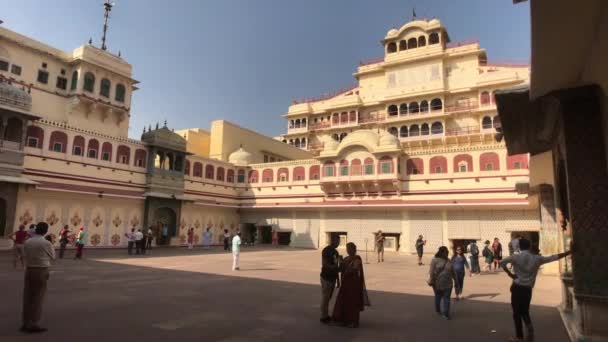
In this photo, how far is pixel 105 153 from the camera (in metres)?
25.3

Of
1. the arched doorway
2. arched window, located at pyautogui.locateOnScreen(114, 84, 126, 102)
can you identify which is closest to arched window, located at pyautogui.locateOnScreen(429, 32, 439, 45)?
arched window, located at pyautogui.locateOnScreen(114, 84, 126, 102)

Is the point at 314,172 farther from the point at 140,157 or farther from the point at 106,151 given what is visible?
the point at 106,151

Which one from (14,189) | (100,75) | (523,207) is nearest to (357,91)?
(523,207)

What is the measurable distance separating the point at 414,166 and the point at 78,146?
911 inches

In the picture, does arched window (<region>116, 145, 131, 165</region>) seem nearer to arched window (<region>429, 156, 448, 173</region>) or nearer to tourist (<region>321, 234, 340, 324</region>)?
arched window (<region>429, 156, 448, 173</region>)

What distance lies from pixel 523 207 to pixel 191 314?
78.0ft

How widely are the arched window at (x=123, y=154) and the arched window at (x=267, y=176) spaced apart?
12.1m

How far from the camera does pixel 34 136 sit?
2166cm

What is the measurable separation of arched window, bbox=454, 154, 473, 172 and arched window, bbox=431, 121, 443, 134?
386 inches

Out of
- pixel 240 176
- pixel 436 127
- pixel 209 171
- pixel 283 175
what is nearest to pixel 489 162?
pixel 436 127

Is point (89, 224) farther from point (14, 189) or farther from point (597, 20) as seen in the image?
point (597, 20)

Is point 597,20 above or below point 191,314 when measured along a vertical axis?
above

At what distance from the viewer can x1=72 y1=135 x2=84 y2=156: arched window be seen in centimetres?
2366

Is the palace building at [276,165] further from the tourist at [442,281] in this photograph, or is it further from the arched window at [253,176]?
the tourist at [442,281]
